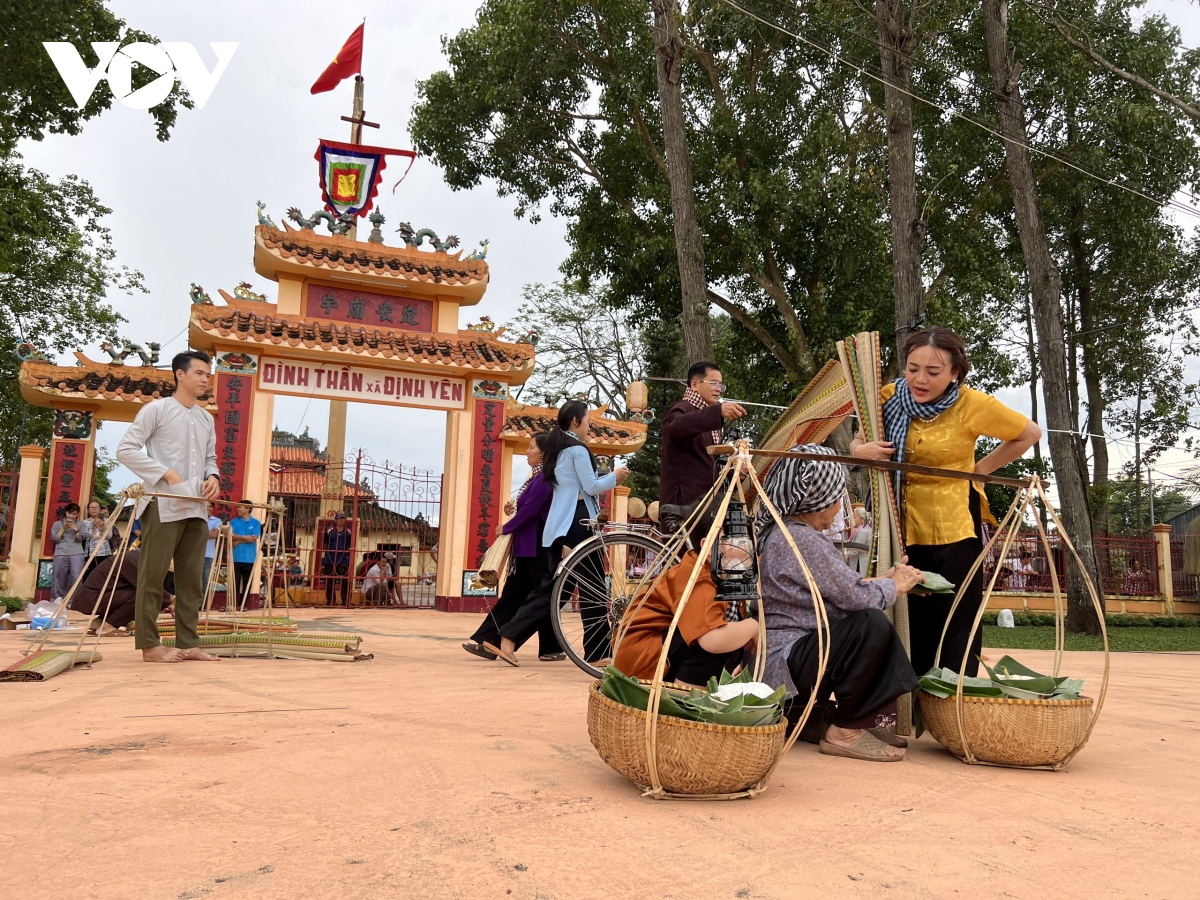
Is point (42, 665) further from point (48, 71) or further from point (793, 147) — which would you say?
point (793, 147)

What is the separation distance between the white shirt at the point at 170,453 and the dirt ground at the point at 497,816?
1.38 meters

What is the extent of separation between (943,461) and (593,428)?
415 inches

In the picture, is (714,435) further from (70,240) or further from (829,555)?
(70,240)

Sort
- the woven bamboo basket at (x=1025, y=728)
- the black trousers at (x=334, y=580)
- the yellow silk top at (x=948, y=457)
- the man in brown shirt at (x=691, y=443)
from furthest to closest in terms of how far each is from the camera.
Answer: the black trousers at (x=334, y=580), the man in brown shirt at (x=691, y=443), the yellow silk top at (x=948, y=457), the woven bamboo basket at (x=1025, y=728)

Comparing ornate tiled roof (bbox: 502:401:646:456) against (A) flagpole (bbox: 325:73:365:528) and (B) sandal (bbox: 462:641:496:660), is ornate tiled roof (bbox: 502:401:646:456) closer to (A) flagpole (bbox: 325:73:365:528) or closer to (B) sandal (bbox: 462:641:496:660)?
(A) flagpole (bbox: 325:73:365:528)

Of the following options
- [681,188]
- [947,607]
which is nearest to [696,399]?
[947,607]

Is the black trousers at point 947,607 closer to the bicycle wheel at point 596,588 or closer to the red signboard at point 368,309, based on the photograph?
the bicycle wheel at point 596,588

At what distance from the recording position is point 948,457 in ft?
9.87

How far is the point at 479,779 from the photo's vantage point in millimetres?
2217

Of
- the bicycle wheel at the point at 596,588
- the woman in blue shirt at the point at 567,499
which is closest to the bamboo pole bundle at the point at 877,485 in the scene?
the bicycle wheel at the point at 596,588

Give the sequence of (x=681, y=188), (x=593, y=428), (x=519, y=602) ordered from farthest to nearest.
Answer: (x=593, y=428) → (x=681, y=188) → (x=519, y=602)

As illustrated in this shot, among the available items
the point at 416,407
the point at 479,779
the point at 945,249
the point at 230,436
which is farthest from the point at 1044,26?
the point at 479,779

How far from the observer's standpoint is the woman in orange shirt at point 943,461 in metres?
2.96

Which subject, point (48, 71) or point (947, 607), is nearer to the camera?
point (947, 607)
